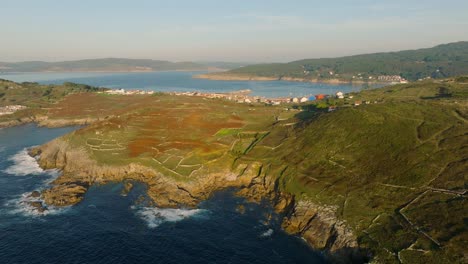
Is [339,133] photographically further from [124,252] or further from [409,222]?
[124,252]

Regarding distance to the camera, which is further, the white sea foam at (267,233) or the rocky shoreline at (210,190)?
the white sea foam at (267,233)

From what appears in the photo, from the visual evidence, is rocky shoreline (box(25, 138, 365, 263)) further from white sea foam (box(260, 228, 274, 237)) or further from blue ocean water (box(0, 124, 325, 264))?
white sea foam (box(260, 228, 274, 237))

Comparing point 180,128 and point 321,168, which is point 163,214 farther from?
point 180,128

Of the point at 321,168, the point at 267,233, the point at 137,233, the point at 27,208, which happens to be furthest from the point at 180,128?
the point at 267,233

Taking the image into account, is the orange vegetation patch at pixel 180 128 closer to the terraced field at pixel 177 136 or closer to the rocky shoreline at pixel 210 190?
the terraced field at pixel 177 136

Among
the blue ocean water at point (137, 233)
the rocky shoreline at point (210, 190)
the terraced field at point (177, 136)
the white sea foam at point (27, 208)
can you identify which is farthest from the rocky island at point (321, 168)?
the blue ocean water at point (137, 233)

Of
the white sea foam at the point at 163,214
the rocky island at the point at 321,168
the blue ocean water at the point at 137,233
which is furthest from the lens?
the white sea foam at the point at 163,214
